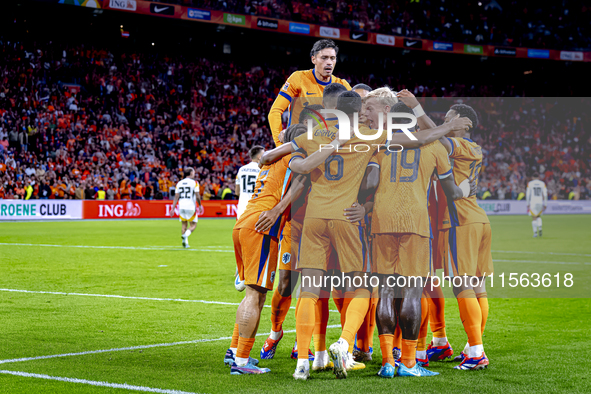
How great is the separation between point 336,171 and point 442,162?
87 cm

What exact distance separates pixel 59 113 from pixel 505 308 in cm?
2644

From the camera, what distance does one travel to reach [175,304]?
8852mm

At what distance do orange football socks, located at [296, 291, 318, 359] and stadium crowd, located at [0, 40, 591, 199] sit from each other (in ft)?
81.0

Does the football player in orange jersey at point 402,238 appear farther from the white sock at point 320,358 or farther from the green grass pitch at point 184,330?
the white sock at point 320,358

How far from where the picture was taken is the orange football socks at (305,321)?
496 cm

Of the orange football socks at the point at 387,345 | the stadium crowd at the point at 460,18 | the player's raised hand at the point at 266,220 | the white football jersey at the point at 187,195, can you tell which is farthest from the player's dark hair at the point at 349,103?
the stadium crowd at the point at 460,18

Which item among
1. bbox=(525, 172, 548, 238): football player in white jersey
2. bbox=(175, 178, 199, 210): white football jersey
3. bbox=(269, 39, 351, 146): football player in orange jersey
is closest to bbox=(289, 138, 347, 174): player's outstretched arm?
bbox=(269, 39, 351, 146): football player in orange jersey

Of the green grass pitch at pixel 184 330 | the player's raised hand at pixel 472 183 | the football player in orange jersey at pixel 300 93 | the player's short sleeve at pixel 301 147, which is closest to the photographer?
the green grass pitch at pixel 184 330

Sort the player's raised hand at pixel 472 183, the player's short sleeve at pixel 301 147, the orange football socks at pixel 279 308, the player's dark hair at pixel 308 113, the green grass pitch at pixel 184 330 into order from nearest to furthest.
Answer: the green grass pitch at pixel 184 330, the player's short sleeve at pixel 301 147, the player's dark hair at pixel 308 113, the player's raised hand at pixel 472 183, the orange football socks at pixel 279 308

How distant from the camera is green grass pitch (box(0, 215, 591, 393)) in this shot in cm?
487

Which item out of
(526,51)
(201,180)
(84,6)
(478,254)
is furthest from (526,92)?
(478,254)

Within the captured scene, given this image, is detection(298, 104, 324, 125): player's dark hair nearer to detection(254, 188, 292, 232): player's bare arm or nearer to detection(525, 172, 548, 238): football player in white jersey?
detection(254, 188, 292, 232): player's bare arm

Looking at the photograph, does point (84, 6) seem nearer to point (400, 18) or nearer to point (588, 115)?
point (400, 18)

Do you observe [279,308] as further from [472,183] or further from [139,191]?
[139,191]
